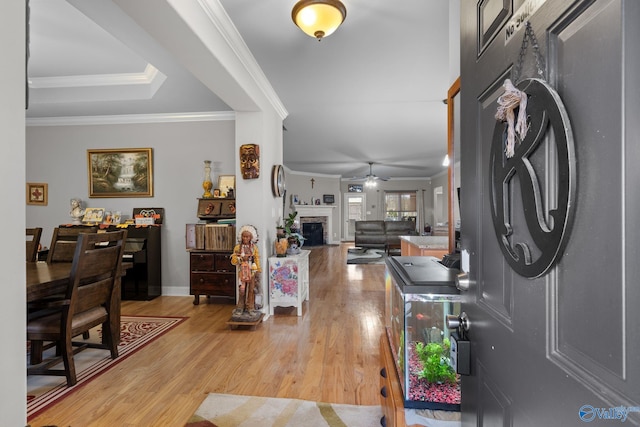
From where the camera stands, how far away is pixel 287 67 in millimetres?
2826

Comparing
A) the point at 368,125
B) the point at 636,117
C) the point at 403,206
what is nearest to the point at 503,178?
the point at 636,117

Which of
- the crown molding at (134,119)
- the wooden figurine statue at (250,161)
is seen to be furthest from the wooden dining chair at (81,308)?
the crown molding at (134,119)

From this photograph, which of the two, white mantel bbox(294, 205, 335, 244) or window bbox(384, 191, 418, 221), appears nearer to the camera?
white mantel bbox(294, 205, 335, 244)

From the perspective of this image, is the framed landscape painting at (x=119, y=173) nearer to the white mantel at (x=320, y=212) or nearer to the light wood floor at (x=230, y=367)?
the light wood floor at (x=230, y=367)

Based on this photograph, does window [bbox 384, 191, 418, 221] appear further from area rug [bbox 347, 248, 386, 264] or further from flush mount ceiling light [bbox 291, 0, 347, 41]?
flush mount ceiling light [bbox 291, 0, 347, 41]

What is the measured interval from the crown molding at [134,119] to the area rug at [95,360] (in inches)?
Answer: 102

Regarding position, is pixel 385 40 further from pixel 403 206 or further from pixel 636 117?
pixel 403 206

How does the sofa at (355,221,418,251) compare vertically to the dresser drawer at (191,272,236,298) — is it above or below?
Result: above

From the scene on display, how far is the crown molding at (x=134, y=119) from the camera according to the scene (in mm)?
4098

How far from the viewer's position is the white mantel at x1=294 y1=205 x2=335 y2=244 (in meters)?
10.3

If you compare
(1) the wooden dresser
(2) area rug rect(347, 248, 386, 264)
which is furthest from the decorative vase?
(2) area rug rect(347, 248, 386, 264)

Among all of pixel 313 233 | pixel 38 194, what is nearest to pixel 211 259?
pixel 38 194

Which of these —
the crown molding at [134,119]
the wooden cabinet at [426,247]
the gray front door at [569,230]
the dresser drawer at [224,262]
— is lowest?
the dresser drawer at [224,262]

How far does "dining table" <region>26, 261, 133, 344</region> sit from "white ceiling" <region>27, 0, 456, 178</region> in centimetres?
177
